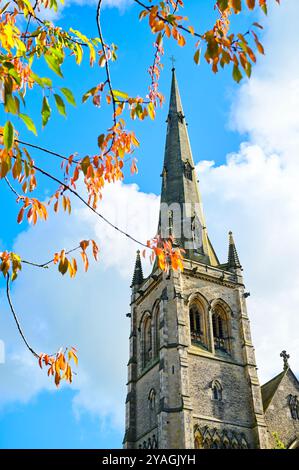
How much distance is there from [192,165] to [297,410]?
2068 centimetres

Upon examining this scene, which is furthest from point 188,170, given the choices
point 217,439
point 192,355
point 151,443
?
point 151,443

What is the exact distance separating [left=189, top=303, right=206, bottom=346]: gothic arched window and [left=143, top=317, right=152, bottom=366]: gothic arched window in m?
3.23

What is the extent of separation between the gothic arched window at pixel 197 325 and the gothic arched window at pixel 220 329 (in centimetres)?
92

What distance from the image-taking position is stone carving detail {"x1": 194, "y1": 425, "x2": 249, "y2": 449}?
2889 centimetres

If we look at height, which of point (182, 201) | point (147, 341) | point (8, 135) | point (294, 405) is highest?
point (182, 201)

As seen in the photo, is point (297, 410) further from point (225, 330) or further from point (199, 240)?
point (199, 240)

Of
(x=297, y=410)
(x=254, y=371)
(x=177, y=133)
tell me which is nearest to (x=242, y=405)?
(x=254, y=371)

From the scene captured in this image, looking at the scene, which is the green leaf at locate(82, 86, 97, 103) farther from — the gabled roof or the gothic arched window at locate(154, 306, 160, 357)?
the gabled roof

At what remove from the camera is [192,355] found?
106 feet

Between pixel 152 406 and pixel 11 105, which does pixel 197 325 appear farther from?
pixel 11 105

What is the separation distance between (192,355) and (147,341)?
5076mm

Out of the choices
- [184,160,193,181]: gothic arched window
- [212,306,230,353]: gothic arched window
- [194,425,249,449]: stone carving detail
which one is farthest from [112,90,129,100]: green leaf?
[184,160,193,181]: gothic arched window

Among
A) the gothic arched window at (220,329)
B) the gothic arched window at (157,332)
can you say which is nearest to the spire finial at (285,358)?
the gothic arched window at (220,329)
